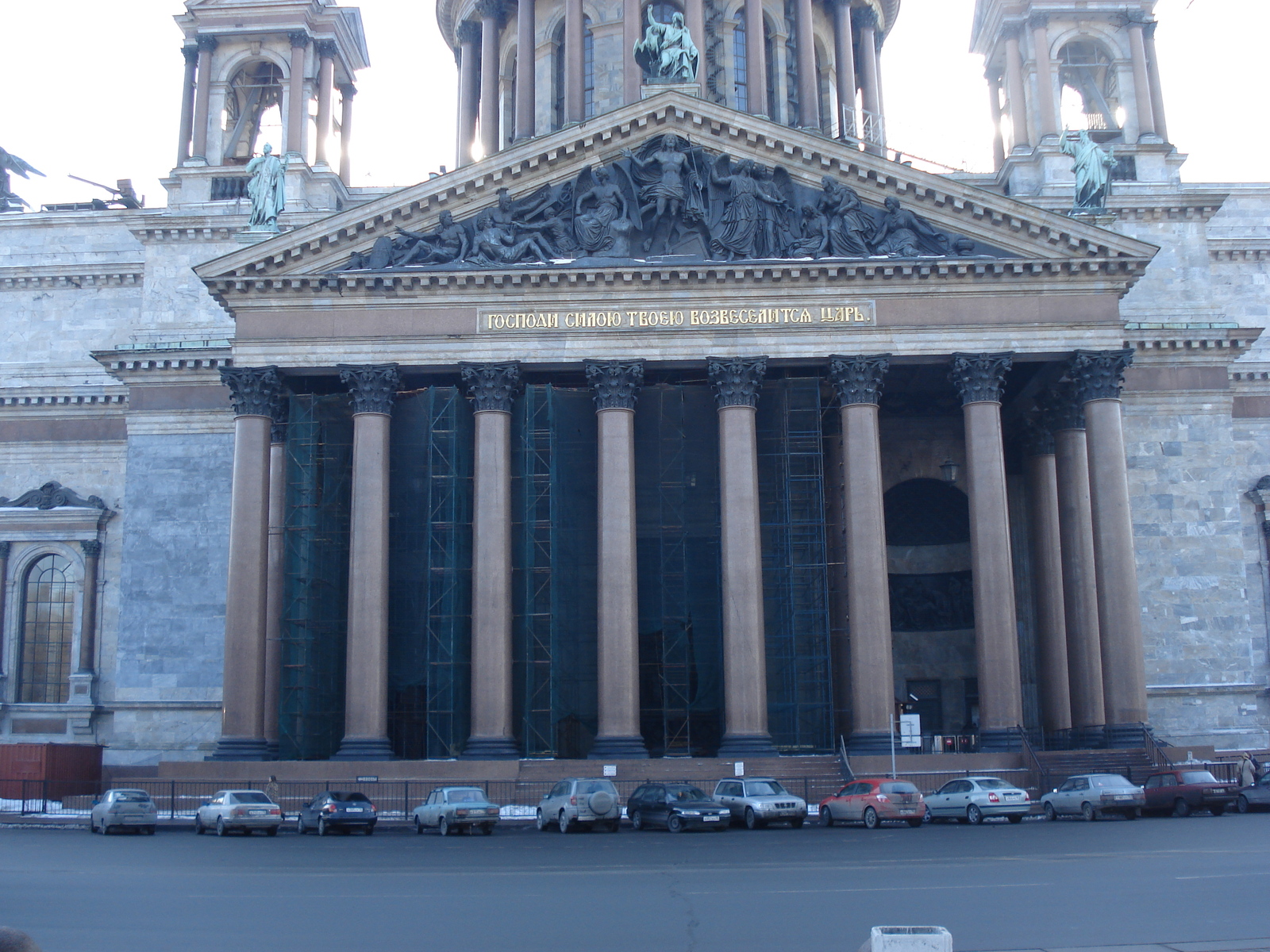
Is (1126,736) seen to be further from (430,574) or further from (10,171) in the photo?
(10,171)

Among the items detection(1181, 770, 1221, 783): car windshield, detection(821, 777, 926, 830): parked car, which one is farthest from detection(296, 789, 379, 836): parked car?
detection(1181, 770, 1221, 783): car windshield

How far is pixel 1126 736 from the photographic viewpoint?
122 ft

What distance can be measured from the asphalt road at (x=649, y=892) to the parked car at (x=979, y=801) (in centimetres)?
355

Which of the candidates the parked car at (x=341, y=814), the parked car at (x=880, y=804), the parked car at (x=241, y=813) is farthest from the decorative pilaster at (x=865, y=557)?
the parked car at (x=241, y=813)

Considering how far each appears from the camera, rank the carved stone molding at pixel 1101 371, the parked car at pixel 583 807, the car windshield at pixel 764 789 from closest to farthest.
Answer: the parked car at pixel 583 807, the car windshield at pixel 764 789, the carved stone molding at pixel 1101 371

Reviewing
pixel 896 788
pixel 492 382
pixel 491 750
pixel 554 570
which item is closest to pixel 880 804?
pixel 896 788

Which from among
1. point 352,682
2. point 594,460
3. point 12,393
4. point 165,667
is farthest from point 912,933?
point 12,393

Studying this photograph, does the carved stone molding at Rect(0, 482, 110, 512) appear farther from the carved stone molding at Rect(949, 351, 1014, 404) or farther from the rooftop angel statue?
the carved stone molding at Rect(949, 351, 1014, 404)

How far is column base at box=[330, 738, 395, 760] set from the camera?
37.3m

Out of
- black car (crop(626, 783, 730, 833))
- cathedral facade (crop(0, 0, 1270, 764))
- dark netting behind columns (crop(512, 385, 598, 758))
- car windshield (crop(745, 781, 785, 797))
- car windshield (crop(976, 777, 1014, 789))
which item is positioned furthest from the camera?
dark netting behind columns (crop(512, 385, 598, 758))

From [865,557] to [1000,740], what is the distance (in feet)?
20.6

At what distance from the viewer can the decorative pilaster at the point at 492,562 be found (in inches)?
1487

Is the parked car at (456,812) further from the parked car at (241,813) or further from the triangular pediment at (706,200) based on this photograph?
the triangular pediment at (706,200)

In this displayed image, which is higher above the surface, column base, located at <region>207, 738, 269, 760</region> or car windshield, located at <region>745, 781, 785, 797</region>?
column base, located at <region>207, 738, 269, 760</region>
